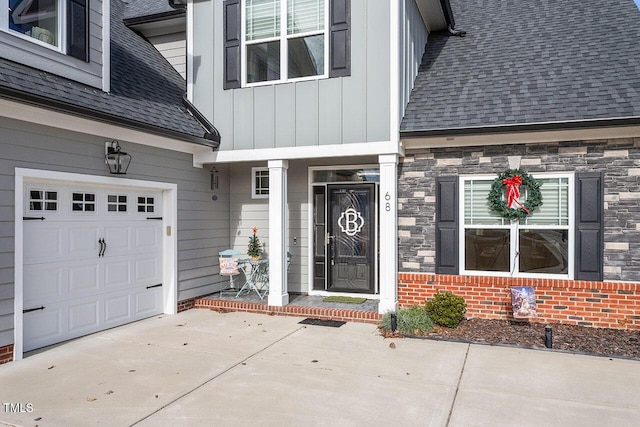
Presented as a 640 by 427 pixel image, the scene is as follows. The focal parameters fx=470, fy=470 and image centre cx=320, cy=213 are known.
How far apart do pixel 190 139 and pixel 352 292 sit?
3.91 metres

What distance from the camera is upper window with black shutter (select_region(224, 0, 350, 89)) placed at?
728cm

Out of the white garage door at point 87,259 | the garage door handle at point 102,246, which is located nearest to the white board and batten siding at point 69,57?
the white garage door at point 87,259

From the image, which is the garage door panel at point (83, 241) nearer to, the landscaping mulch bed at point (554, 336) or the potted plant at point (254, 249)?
the potted plant at point (254, 249)

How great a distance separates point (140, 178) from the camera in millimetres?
7070

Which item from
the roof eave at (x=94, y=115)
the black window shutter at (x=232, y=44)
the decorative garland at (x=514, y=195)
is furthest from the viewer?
the black window shutter at (x=232, y=44)

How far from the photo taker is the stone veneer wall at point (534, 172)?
6.47 m

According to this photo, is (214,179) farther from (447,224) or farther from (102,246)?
(447,224)

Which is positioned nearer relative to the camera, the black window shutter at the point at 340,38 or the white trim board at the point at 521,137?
the white trim board at the point at 521,137

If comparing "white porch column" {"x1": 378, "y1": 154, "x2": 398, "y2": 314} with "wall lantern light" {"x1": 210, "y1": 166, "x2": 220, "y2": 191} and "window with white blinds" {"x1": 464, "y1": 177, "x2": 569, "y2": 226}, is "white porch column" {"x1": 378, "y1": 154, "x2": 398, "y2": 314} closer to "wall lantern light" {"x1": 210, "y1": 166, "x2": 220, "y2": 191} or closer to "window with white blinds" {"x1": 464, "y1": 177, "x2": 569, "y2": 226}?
"window with white blinds" {"x1": 464, "y1": 177, "x2": 569, "y2": 226}

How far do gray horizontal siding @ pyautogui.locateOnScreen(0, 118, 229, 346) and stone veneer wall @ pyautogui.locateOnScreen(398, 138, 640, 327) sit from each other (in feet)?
11.6

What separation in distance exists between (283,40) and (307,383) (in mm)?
5362

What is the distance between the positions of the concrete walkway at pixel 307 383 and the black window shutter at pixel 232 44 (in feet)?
13.8

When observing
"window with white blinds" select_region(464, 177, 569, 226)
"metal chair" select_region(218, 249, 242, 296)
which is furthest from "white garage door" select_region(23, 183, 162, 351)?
"window with white blinds" select_region(464, 177, 569, 226)

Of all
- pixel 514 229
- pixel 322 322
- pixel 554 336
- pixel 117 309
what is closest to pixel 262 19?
pixel 322 322
